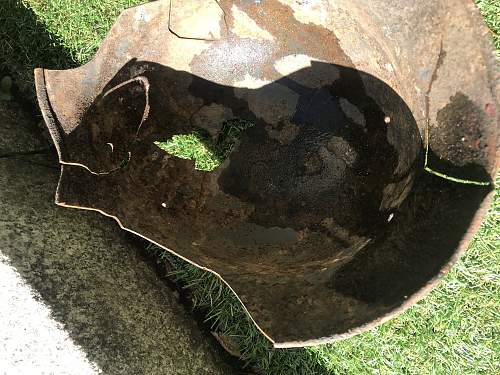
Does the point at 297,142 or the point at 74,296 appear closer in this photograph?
the point at 74,296

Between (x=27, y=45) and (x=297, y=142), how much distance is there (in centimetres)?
113

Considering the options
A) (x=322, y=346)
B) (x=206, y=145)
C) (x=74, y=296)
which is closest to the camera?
(x=74, y=296)

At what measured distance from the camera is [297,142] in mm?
1803

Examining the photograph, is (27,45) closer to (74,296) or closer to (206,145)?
(206,145)

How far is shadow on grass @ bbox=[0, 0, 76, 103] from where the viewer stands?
6.38ft

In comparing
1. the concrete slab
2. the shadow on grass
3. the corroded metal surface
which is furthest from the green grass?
the shadow on grass

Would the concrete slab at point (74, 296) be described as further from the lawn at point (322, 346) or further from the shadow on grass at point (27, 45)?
the shadow on grass at point (27, 45)

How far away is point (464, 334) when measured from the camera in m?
1.92

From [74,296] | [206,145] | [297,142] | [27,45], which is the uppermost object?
[297,142]

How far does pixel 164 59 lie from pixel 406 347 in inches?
56.3

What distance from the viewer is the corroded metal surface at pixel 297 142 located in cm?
125

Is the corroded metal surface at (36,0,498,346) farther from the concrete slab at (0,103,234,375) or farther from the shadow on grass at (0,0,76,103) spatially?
the shadow on grass at (0,0,76,103)

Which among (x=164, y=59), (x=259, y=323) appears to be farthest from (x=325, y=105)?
(x=259, y=323)

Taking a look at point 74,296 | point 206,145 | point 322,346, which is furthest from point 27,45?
point 322,346
